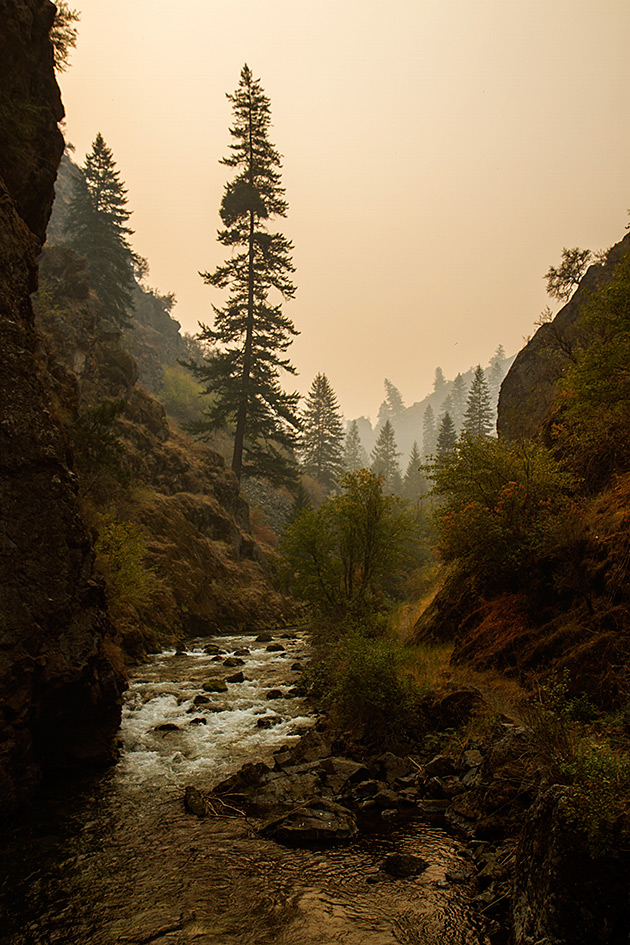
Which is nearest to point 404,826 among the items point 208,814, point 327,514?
point 208,814

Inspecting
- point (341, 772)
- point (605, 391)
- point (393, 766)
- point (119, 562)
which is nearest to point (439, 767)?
point (393, 766)

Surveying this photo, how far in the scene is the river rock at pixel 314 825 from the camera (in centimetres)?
616

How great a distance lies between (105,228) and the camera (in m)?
44.4

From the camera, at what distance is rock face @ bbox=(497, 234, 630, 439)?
22.2m

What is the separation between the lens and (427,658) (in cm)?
1200

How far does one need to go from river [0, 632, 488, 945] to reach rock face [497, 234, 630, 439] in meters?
18.5

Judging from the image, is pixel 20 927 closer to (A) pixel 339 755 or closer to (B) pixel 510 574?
(A) pixel 339 755

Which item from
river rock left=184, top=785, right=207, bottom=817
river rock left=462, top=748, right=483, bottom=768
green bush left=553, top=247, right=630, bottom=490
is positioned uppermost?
green bush left=553, top=247, right=630, bottom=490

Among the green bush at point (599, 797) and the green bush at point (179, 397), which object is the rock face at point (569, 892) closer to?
the green bush at point (599, 797)

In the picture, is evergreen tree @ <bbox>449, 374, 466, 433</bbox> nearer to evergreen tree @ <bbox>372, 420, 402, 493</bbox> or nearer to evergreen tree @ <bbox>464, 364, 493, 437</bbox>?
evergreen tree @ <bbox>372, 420, 402, 493</bbox>

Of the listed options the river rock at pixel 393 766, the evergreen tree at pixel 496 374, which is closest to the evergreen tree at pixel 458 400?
the evergreen tree at pixel 496 374

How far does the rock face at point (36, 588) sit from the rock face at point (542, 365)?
61.3ft

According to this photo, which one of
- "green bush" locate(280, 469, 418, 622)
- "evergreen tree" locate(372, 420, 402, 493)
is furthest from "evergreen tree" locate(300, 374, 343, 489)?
"green bush" locate(280, 469, 418, 622)

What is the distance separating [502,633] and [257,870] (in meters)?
6.64
